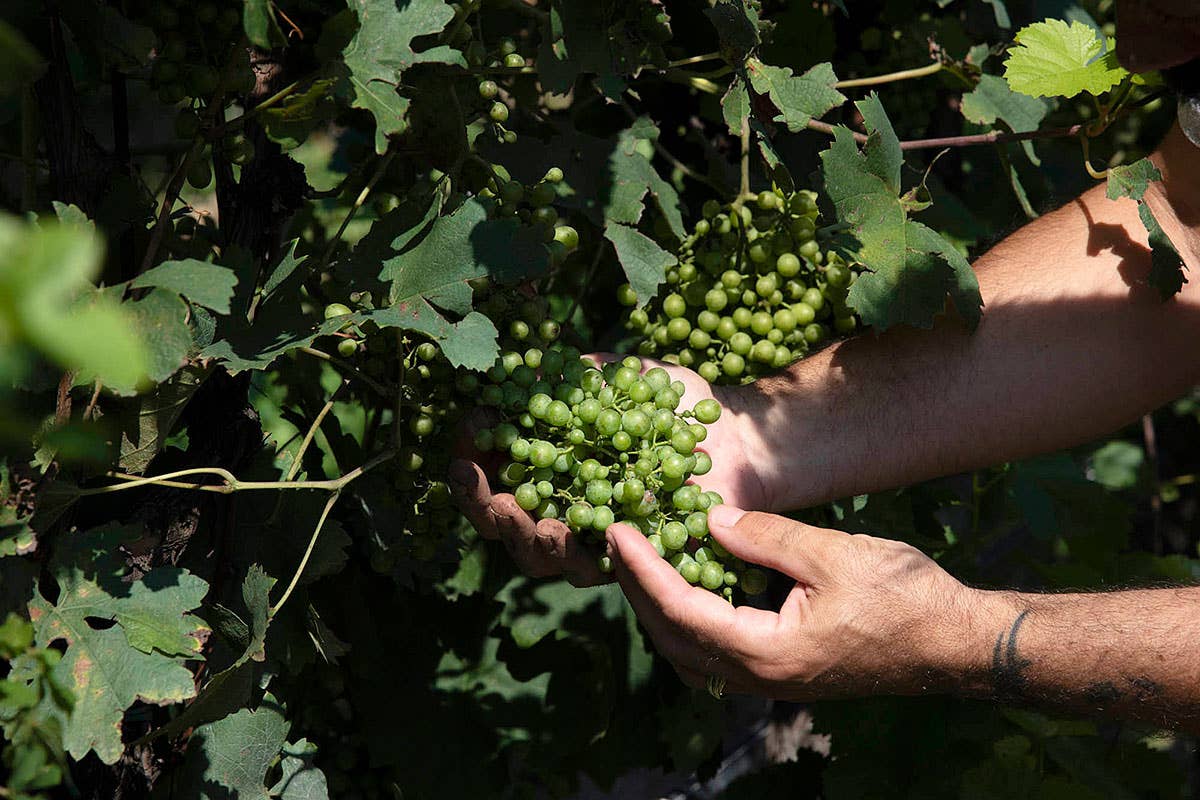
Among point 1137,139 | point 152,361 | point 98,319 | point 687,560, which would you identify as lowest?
point 1137,139

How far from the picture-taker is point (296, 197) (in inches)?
61.8

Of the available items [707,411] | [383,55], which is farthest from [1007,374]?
[383,55]

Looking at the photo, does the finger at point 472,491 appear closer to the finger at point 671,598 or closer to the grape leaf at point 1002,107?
the finger at point 671,598

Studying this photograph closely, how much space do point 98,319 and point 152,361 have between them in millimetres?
758

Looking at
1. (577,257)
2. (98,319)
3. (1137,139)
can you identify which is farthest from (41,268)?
(1137,139)

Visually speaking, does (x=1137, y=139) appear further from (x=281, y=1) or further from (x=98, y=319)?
(x=98, y=319)

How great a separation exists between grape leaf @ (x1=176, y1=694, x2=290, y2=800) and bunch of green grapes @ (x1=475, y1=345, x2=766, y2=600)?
20.2 inches

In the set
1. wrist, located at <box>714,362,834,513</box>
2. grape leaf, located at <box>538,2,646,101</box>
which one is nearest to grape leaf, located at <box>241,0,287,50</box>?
grape leaf, located at <box>538,2,646,101</box>

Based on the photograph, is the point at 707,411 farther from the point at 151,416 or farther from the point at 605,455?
the point at 151,416

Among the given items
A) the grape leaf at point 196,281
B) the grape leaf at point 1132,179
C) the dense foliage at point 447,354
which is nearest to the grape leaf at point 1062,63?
the dense foliage at point 447,354

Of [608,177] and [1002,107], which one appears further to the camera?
[1002,107]

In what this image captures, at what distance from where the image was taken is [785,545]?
59.4 inches

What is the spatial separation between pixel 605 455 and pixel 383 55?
0.64m

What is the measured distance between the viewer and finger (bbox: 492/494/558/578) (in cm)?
160
